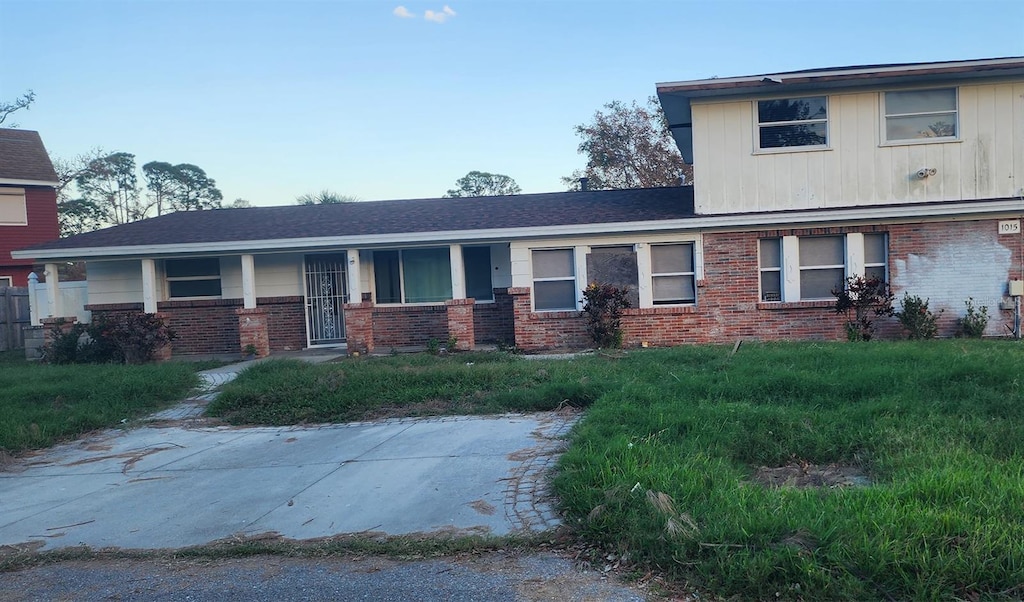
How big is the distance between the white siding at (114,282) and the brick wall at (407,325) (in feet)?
18.7

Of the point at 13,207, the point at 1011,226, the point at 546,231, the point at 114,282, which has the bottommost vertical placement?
the point at 114,282

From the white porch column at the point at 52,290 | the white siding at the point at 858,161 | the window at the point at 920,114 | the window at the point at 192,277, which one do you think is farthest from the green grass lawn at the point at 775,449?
the white porch column at the point at 52,290

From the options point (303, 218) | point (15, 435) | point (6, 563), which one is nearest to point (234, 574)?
point (6, 563)

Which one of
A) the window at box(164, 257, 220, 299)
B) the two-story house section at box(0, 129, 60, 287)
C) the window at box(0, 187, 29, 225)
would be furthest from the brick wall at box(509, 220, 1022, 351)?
the window at box(0, 187, 29, 225)

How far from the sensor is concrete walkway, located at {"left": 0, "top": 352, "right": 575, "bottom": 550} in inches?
224

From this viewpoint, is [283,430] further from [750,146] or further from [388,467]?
[750,146]

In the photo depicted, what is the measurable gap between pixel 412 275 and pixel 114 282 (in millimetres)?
6820

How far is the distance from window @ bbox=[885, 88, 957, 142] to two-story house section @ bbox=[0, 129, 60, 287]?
27043 mm

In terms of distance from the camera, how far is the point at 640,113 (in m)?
33.4

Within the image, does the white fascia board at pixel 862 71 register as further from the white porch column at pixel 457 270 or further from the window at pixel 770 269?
the white porch column at pixel 457 270

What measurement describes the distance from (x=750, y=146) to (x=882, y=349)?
17.6ft

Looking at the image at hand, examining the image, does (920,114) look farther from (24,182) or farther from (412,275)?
(24,182)

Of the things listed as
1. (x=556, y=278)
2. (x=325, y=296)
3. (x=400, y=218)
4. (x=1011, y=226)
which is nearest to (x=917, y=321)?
(x=1011, y=226)

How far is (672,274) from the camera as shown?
611 inches
